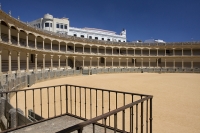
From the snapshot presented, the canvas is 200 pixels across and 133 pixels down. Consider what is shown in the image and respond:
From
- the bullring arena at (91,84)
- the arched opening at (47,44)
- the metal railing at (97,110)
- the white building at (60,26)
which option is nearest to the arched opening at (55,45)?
the bullring arena at (91,84)

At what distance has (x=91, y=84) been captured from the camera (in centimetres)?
1719

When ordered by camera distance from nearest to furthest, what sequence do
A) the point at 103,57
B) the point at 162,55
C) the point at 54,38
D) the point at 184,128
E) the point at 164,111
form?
the point at 184,128 < the point at 164,111 < the point at 54,38 < the point at 103,57 < the point at 162,55

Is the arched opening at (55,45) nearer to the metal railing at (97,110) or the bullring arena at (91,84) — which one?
the bullring arena at (91,84)

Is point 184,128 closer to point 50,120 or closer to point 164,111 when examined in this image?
point 164,111

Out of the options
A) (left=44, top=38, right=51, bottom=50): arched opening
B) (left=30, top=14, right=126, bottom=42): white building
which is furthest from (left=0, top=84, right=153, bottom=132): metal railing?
(left=30, top=14, right=126, bottom=42): white building

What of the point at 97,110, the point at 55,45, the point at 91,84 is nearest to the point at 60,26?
the point at 55,45

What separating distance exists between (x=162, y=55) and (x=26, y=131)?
157ft

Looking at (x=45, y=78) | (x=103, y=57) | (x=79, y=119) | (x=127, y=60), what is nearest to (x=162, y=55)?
(x=127, y=60)

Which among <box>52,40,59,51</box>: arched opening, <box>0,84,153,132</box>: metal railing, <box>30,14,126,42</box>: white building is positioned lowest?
<box>0,84,153,132</box>: metal railing

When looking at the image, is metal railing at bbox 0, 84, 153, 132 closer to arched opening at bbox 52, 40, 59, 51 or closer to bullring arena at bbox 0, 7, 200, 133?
bullring arena at bbox 0, 7, 200, 133

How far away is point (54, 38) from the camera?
32.9m

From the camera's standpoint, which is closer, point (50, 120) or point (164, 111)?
point (50, 120)

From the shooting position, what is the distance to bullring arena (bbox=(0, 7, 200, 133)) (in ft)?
15.2

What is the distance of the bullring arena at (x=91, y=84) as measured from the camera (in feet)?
15.2
